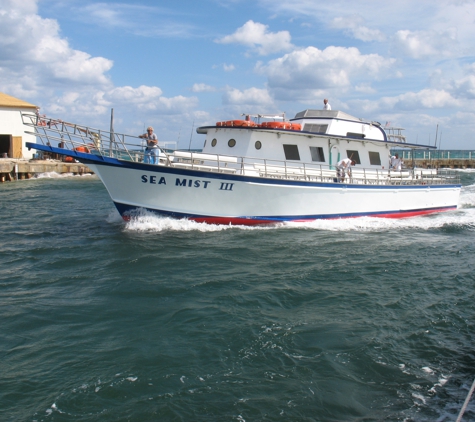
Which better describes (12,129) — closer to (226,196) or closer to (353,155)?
(226,196)

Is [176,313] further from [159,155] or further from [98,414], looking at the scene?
[159,155]

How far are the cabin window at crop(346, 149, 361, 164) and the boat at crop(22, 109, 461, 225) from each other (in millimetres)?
40

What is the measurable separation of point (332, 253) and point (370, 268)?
1.51 m

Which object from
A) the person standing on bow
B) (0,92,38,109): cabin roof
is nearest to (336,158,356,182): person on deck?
the person standing on bow

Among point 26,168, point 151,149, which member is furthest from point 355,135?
point 26,168

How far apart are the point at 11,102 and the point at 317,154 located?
99.9ft

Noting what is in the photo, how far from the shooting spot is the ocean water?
513 centimetres

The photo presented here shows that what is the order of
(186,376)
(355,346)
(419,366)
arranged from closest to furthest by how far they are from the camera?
(186,376)
(419,366)
(355,346)

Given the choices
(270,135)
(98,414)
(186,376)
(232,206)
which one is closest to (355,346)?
(186,376)

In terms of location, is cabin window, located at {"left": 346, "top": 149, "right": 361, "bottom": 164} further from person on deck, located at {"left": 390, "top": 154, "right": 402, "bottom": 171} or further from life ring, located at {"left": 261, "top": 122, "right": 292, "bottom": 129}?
life ring, located at {"left": 261, "top": 122, "right": 292, "bottom": 129}

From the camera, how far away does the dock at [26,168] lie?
1276 inches

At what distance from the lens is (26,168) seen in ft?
111

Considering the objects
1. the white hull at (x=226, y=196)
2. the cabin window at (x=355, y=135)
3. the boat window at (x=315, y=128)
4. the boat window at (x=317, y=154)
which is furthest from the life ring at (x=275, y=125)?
the cabin window at (x=355, y=135)

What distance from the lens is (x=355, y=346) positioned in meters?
6.49
